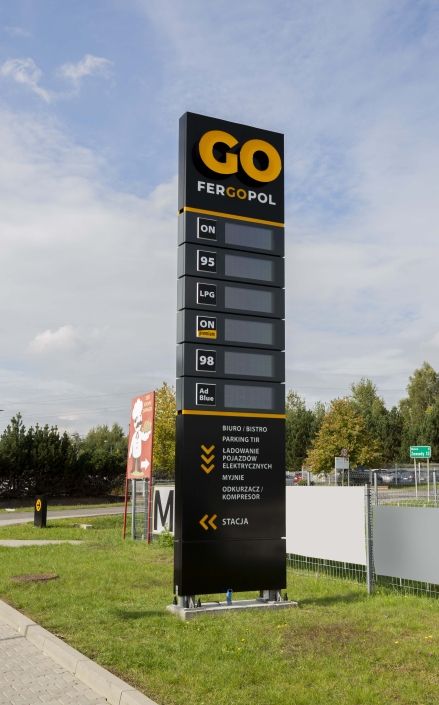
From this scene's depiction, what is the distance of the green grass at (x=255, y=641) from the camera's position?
239 inches

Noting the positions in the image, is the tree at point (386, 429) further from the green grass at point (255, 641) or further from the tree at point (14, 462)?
the green grass at point (255, 641)

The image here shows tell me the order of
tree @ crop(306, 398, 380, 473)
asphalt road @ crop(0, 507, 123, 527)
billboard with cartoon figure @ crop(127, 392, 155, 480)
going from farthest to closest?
tree @ crop(306, 398, 380, 473)
asphalt road @ crop(0, 507, 123, 527)
billboard with cartoon figure @ crop(127, 392, 155, 480)

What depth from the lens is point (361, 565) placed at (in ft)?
37.8

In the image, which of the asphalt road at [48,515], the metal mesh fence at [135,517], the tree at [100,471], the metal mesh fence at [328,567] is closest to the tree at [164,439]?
the tree at [100,471]

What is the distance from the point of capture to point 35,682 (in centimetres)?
657

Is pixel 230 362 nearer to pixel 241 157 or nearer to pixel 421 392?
pixel 241 157

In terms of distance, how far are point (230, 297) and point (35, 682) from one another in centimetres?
559

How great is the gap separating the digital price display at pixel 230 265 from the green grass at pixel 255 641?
178 inches

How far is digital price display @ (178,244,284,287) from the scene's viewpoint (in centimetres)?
1017

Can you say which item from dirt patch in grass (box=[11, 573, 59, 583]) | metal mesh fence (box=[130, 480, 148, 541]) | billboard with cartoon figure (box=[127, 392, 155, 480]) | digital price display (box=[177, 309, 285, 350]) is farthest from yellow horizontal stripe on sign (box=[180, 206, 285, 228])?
metal mesh fence (box=[130, 480, 148, 541])

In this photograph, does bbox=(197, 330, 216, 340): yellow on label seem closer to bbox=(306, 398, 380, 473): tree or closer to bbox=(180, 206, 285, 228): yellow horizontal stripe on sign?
bbox=(180, 206, 285, 228): yellow horizontal stripe on sign

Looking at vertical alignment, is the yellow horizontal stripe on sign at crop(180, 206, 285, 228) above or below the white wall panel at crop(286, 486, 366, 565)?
above

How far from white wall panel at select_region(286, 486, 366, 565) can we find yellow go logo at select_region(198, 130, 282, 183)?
16.3 feet

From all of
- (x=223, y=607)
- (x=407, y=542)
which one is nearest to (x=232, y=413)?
(x=223, y=607)
